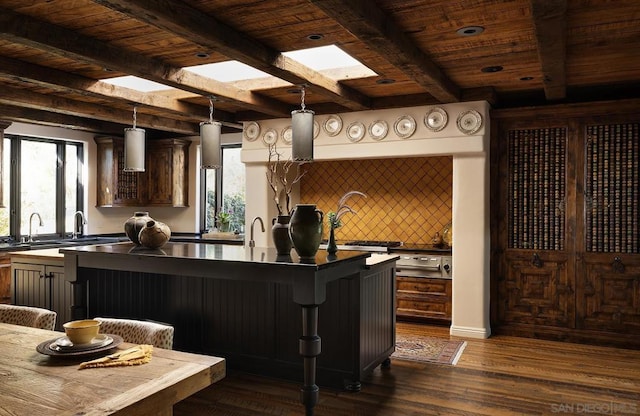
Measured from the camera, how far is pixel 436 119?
17.8 ft

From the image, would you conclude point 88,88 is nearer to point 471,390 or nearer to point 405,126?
point 405,126

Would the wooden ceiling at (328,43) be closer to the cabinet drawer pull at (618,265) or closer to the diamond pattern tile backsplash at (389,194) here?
the diamond pattern tile backsplash at (389,194)

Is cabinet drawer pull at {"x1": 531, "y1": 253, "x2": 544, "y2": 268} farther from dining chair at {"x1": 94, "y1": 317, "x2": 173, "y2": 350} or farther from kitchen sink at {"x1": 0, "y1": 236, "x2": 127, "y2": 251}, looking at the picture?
kitchen sink at {"x1": 0, "y1": 236, "x2": 127, "y2": 251}

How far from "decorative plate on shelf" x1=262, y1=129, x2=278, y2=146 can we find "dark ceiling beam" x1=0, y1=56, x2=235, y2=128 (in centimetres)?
73

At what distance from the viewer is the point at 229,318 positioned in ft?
13.8

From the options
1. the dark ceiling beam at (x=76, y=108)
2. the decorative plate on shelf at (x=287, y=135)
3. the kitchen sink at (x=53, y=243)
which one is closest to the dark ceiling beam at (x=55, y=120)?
the dark ceiling beam at (x=76, y=108)

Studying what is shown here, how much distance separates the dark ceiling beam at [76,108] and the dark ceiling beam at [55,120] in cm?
25

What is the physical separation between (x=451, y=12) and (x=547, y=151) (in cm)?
273

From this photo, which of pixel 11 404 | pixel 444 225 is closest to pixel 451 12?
pixel 11 404

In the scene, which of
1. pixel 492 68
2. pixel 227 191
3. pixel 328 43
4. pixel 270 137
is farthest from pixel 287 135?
pixel 328 43

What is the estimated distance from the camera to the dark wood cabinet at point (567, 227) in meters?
5.03

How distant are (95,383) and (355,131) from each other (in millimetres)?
4510

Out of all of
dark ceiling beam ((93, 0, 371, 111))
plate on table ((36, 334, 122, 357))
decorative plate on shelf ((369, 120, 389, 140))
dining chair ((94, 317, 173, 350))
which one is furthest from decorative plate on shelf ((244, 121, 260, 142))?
plate on table ((36, 334, 122, 357))

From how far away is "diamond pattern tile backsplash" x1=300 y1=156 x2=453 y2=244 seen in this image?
632 cm
